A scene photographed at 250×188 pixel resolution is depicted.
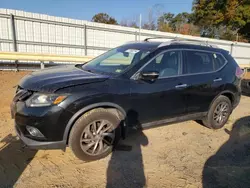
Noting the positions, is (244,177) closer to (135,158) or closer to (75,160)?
(135,158)

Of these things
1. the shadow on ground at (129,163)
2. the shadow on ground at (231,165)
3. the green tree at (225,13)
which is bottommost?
the shadow on ground at (231,165)

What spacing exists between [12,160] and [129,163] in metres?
1.77

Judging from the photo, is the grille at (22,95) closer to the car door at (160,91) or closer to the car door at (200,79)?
the car door at (160,91)

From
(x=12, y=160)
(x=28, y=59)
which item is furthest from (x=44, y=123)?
(x=28, y=59)

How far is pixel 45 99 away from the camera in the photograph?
2982 millimetres

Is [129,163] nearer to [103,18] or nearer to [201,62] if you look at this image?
[201,62]

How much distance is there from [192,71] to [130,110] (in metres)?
1.64

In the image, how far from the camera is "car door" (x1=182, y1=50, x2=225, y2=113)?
424 centimetres

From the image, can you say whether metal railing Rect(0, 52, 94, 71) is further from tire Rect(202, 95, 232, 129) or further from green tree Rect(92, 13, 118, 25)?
green tree Rect(92, 13, 118, 25)

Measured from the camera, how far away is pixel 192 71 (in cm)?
431

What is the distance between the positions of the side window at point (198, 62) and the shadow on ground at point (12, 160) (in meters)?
3.20

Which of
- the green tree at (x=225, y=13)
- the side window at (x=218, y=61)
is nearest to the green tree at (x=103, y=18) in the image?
the green tree at (x=225, y=13)

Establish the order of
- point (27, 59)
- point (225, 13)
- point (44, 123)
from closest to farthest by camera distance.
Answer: point (44, 123) < point (27, 59) < point (225, 13)

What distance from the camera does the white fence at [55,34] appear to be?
9.77 m
